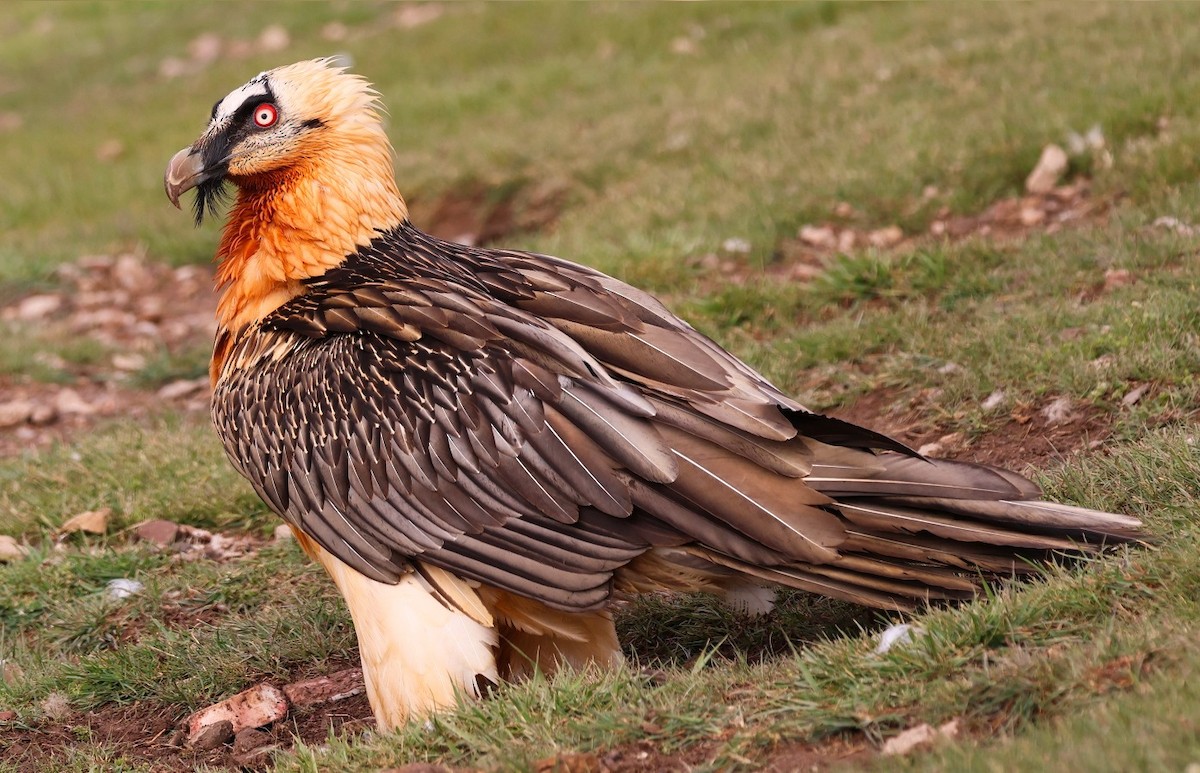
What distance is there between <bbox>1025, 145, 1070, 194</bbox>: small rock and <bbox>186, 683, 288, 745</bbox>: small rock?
19.6ft

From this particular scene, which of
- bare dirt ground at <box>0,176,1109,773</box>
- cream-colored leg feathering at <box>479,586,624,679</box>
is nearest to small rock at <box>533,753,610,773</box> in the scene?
bare dirt ground at <box>0,176,1109,773</box>

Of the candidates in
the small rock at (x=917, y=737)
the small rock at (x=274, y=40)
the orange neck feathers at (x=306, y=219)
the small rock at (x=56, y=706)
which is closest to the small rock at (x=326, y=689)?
the small rock at (x=56, y=706)

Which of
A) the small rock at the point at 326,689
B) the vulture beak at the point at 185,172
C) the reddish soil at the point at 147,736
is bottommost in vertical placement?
the small rock at the point at 326,689

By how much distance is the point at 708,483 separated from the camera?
14.7ft

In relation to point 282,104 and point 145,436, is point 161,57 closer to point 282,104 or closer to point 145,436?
point 145,436

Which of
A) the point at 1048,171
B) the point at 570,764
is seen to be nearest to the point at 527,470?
the point at 570,764

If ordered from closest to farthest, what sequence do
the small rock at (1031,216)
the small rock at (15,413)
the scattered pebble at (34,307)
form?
Result: the small rock at (1031,216) < the small rock at (15,413) < the scattered pebble at (34,307)

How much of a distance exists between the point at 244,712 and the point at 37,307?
7037 millimetres

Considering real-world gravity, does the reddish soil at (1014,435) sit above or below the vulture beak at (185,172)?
below

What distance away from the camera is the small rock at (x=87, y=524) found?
6813 mm

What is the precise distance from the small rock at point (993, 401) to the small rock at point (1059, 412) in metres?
0.21

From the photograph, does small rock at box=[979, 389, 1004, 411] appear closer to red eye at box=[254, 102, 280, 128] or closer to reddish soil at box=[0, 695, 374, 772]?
reddish soil at box=[0, 695, 374, 772]

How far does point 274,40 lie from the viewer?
19.2 metres

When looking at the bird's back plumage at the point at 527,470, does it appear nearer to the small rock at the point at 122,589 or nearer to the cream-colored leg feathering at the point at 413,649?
the cream-colored leg feathering at the point at 413,649
